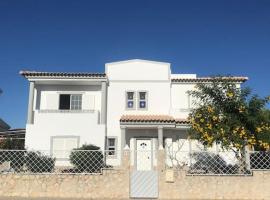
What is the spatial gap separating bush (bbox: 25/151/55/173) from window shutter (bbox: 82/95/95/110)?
32.4 ft

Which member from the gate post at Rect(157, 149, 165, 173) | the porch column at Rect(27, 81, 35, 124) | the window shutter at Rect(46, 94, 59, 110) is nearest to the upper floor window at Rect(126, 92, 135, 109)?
the window shutter at Rect(46, 94, 59, 110)

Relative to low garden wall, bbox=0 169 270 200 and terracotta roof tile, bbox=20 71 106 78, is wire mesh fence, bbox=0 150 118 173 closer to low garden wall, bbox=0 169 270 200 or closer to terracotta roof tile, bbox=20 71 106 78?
low garden wall, bbox=0 169 270 200

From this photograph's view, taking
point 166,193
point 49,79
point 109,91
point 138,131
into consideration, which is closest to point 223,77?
point 166,193

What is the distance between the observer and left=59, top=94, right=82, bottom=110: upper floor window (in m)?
23.3

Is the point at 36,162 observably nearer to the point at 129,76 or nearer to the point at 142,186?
the point at 142,186

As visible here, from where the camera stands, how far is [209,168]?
12594 millimetres

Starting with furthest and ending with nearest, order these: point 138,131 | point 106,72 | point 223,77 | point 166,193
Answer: point 106,72, point 138,131, point 223,77, point 166,193

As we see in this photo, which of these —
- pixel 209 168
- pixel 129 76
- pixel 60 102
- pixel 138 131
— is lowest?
pixel 209 168

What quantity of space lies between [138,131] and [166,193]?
1002 cm

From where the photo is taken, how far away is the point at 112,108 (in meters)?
22.9

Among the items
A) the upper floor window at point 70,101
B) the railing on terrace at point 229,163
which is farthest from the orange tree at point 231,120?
the upper floor window at point 70,101

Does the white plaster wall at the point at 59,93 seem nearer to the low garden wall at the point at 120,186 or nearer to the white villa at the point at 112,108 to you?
the white villa at the point at 112,108

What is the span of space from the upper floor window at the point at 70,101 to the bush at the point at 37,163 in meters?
10.3

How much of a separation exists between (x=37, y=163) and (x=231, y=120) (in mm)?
7750
